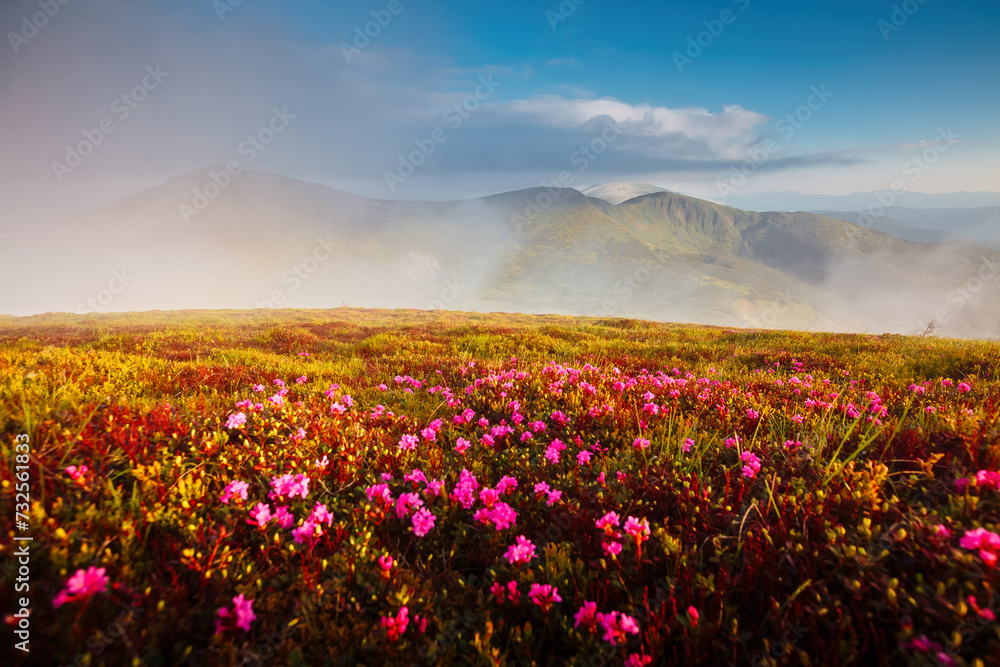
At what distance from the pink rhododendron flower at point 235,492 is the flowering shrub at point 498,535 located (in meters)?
0.02

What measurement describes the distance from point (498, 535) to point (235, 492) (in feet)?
5.79

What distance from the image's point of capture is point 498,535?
8.68 ft

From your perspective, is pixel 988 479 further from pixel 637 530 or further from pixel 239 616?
pixel 239 616

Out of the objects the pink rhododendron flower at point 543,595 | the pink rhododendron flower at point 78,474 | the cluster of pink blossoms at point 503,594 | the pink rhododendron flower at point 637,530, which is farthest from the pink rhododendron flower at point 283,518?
the pink rhododendron flower at point 637,530

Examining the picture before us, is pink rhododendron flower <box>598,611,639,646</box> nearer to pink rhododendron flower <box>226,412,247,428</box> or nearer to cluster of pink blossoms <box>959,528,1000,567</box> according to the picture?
cluster of pink blossoms <box>959,528,1000,567</box>

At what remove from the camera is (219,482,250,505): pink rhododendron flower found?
101 inches

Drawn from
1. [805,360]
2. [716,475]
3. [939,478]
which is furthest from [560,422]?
[805,360]

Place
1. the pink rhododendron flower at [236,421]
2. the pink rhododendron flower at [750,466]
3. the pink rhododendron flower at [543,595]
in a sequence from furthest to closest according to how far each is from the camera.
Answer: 1. the pink rhododendron flower at [236,421]
2. the pink rhododendron flower at [750,466]
3. the pink rhododendron flower at [543,595]

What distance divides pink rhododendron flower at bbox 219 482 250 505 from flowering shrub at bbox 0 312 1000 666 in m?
0.02

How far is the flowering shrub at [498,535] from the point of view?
180 centimetres

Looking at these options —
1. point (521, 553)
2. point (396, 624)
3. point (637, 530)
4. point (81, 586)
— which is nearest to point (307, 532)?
point (396, 624)

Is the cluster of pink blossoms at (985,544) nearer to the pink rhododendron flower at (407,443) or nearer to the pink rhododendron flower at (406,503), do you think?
the pink rhododendron flower at (406,503)

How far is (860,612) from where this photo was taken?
1878mm

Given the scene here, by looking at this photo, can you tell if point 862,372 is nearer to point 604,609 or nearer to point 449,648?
point 604,609
